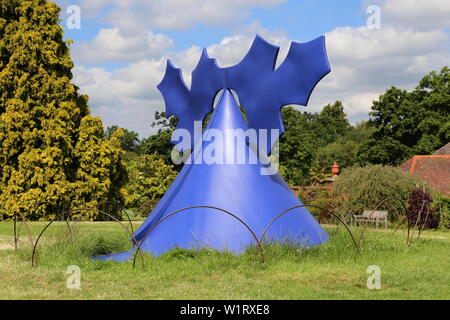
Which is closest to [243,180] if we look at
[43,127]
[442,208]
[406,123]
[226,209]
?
[226,209]

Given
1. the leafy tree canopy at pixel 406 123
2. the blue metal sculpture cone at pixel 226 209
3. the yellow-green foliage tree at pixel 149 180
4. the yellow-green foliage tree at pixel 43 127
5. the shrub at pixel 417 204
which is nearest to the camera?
the blue metal sculpture cone at pixel 226 209

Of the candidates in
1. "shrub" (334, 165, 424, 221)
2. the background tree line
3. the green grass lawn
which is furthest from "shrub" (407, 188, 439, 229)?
the background tree line

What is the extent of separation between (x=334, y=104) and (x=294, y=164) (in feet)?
128

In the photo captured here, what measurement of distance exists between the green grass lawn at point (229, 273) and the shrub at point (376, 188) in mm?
9884

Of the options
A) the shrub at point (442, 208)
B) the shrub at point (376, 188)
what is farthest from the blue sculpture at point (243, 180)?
the shrub at point (442, 208)

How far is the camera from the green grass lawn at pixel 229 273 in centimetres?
752

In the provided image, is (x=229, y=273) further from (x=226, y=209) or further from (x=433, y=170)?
(x=433, y=170)

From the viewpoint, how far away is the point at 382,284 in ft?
26.8

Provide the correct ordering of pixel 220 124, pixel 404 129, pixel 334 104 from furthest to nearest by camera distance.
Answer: pixel 334 104 → pixel 404 129 → pixel 220 124

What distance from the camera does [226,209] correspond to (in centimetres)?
1039

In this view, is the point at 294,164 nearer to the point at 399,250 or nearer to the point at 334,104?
the point at 399,250

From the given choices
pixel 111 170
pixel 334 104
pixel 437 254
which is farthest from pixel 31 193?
pixel 334 104

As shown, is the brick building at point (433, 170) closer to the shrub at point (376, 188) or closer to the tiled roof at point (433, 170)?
the tiled roof at point (433, 170)

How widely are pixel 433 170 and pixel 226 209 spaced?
1830cm
